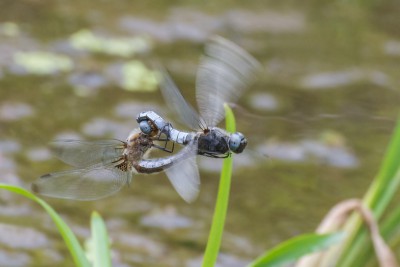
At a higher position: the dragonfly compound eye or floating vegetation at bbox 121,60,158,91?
floating vegetation at bbox 121,60,158,91

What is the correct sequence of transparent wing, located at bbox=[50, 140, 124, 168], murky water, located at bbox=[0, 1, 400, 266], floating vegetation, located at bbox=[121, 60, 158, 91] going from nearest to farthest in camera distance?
transparent wing, located at bbox=[50, 140, 124, 168] → murky water, located at bbox=[0, 1, 400, 266] → floating vegetation, located at bbox=[121, 60, 158, 91]

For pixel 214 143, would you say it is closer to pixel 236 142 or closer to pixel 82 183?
pixel 236 142

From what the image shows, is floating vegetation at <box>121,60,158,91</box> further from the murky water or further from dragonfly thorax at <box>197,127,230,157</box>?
dragonfly thorax at <box>197,127,230,157</box>

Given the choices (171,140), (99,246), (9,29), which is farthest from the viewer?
(9,29)

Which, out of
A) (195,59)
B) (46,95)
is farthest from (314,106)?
(46,95)

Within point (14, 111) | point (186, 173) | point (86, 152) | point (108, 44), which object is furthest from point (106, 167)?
point (108, 44)

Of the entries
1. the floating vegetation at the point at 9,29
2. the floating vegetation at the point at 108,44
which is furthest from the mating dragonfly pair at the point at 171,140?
the floating vegetation at the point at 9,29

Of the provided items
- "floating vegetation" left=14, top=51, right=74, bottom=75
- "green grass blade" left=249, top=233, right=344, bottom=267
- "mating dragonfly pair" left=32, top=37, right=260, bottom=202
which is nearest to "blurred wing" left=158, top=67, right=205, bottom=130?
"mating dragonfly pair" left=32, top=37, right=260, bottom=202
